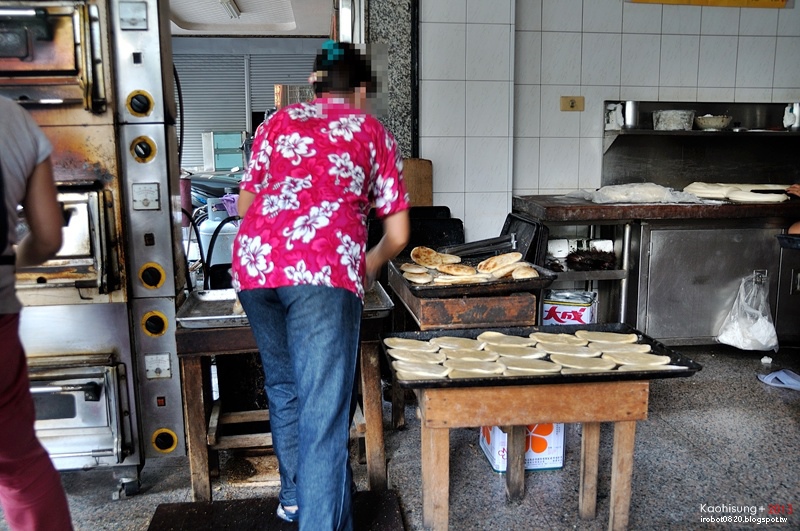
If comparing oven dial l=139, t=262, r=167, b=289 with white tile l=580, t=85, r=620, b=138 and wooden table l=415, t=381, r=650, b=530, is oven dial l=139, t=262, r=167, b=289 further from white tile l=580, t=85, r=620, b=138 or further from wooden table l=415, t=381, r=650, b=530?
white tile l=580, t=85, r=620, b=138

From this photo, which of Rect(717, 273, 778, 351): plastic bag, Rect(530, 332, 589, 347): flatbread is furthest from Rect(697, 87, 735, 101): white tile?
Rect(530, 332, 589, 347): flatbread

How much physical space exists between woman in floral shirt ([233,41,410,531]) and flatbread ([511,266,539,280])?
3.02 ft

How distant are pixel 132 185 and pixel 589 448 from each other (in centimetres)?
197

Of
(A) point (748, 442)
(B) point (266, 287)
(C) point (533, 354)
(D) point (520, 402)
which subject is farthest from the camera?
(A) point (748, 442)

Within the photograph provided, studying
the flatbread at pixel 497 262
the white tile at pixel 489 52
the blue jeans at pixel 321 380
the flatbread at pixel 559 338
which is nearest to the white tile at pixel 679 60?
the white tile at pixel 489 52

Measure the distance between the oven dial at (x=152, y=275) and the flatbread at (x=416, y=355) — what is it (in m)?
0.99

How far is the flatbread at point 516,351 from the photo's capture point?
7.00ft

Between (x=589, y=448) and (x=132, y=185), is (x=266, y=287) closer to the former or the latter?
(x=132, y=185)

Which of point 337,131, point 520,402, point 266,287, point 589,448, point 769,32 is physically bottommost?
point 589,448

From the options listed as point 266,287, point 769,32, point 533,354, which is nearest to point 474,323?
point 533,354

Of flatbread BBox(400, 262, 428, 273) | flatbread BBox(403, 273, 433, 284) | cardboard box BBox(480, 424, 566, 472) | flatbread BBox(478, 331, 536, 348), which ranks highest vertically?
flatbread BBox(400, 262, 428, 273)

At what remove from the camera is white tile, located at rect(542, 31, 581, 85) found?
4.47 meters

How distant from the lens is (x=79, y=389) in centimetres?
240

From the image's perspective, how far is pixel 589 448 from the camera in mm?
2264
